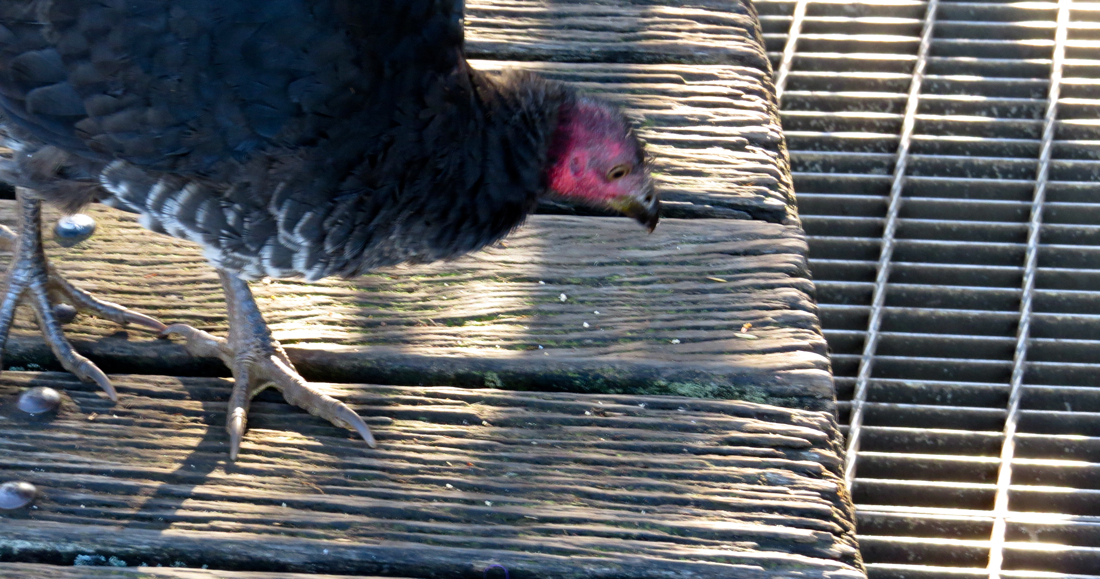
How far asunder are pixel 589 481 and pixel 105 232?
41.6 inches

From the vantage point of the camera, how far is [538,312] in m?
1.79

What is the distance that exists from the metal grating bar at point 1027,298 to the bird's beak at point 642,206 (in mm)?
881

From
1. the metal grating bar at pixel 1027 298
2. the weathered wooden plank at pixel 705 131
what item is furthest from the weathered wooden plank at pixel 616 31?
the metal grating bar at pixel 1027 298

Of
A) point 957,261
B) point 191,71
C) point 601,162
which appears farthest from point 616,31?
point 191,71

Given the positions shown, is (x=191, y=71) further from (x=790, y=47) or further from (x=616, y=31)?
(x=790, y=47)

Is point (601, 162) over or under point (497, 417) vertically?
over

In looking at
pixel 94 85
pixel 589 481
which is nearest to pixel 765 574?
pixel 589 481

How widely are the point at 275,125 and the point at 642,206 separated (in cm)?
65

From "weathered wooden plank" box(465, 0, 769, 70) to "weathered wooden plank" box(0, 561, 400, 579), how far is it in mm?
1284

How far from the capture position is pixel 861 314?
7.63ft

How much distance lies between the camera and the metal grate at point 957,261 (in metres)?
1.98

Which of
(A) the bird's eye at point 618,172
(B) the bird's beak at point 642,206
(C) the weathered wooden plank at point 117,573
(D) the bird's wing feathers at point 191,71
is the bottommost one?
(C) the weathered wooden plank at point 117,573

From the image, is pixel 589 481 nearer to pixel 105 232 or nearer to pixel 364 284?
pixel 364 284

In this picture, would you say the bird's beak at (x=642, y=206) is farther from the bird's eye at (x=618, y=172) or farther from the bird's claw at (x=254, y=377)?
the bird's claw at (x=254, y=377)
